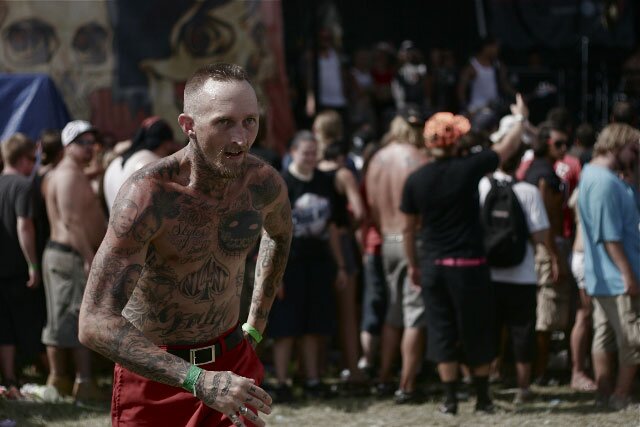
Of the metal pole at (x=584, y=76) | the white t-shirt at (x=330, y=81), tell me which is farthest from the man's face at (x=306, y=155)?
the metal pole at (x=584, y=76)

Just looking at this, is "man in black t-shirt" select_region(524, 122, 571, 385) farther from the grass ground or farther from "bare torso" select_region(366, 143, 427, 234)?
"bare torso" select_region(366, 143, 427, 234)

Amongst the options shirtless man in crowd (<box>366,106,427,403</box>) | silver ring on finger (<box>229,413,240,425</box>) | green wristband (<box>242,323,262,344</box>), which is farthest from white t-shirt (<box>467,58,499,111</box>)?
silver ring on finger (<box>229,413,240,425</box>)

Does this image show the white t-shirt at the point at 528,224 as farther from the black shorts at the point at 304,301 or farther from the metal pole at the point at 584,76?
the metal pole at the point at 584,76

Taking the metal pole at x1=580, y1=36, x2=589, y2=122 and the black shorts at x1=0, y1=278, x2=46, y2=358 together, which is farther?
the metal pole at x1=580, y1=36, x2=589, y2=122

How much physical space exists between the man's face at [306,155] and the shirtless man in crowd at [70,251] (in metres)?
1.45

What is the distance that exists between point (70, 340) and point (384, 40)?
8.60 meters

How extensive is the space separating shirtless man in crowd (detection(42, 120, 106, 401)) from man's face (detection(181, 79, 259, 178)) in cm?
425

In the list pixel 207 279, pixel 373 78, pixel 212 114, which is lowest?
pixel 207 279

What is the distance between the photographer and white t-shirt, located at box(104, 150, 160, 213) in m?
7.34

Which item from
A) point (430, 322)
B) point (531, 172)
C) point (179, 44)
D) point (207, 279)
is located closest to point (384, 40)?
point (179, 44)

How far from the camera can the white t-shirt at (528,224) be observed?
24.8ft

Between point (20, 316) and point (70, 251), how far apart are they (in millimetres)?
720

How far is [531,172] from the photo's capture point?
816cm

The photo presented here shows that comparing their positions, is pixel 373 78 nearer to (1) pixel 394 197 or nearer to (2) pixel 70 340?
(1) pixel 394 197
